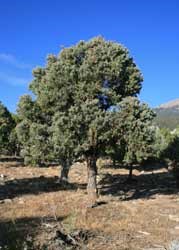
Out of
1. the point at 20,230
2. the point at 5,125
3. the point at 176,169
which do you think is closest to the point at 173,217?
the point at 20,230

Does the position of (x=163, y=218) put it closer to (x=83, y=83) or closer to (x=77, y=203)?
(x=77, y=203)

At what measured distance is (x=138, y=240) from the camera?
59.4 feet

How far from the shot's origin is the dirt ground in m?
16.7

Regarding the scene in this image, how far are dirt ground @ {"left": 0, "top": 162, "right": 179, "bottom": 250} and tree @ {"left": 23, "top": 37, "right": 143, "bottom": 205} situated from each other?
3097 mm

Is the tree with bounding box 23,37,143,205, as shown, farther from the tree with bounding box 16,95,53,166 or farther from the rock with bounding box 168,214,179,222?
the rock with bounding box 168,214,179,222

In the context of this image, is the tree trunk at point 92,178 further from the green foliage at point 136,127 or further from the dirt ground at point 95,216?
the green foliage at point 136,127

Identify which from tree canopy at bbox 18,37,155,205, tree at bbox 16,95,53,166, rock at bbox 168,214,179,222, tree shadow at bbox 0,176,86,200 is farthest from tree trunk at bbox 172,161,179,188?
rock at bbox 168,214,179,222

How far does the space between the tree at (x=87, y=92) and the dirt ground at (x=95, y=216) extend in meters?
3.10

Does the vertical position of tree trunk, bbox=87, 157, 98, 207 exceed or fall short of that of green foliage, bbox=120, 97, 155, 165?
it falls short

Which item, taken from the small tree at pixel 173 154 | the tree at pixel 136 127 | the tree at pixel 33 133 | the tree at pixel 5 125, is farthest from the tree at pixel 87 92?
the tree at pixel 5 125

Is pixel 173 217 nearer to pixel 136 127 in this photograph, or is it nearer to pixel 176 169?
pixel 136 127

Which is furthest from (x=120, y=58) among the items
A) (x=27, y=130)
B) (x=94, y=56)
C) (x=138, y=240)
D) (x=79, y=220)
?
(x=138, y=240)

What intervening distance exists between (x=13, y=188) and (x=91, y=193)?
10841mm

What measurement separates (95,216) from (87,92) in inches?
312
